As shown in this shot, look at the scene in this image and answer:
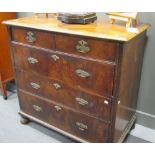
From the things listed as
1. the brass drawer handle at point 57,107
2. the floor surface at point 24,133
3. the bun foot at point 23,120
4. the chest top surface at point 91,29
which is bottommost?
the floor surface at point 24,133

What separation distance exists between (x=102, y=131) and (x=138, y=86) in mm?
531

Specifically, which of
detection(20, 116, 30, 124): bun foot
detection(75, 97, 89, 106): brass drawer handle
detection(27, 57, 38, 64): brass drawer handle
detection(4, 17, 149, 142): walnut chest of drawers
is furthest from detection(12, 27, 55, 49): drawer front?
detection(20, 116, 30, 124): bun foot

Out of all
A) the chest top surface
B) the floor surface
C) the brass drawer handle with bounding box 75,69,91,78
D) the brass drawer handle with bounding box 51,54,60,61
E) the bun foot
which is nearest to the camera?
the chest top surface

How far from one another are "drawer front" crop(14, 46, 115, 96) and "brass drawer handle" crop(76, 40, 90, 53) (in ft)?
0.20

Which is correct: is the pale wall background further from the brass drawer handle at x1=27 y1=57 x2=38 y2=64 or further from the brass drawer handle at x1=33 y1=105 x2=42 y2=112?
the brass drawer handle at x1=33 y1=105 x2=42 y2=112

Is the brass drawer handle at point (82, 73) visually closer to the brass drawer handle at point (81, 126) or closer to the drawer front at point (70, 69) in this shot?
the drawer front at point (70, 69)

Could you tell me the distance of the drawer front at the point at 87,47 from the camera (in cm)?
117

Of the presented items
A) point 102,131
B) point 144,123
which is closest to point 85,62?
point 102,131

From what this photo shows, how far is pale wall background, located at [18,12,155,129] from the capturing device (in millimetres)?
1559

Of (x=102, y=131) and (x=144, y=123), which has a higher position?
(x=102, y=131)

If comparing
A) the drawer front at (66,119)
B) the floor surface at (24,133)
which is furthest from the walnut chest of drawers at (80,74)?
the floor surface at (24,133)
